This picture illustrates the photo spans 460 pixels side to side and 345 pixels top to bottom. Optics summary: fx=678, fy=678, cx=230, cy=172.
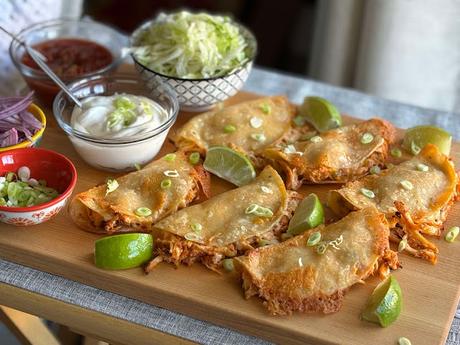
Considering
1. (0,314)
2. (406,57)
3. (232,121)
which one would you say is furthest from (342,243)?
(406,57)

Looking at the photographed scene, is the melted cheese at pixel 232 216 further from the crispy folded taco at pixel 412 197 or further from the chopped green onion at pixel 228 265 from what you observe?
the crispy folded taco at pixel 412 197

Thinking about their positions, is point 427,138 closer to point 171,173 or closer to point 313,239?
point 313,239

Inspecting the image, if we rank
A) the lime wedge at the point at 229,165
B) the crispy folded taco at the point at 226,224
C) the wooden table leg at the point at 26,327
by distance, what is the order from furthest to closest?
1. the lime wedge at the point at 229,165
2. the wooden table leg at the point at 26,327
3. the crispy folded taco at the point at 226,224

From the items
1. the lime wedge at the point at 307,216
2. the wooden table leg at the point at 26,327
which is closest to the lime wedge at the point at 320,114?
the lime wedge at the point at 307,216

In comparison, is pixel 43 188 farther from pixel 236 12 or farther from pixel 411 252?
pixel 236 12

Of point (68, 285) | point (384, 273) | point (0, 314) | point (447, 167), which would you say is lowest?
point (0, 314)

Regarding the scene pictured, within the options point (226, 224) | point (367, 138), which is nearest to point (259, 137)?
point (367, 138)

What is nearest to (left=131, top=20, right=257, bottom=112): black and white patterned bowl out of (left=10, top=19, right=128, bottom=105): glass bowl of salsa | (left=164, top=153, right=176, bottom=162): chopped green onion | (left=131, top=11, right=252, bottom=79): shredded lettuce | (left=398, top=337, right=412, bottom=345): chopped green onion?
(left=131, top=11, right=252, bottom=79): shredded lettuce
